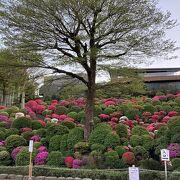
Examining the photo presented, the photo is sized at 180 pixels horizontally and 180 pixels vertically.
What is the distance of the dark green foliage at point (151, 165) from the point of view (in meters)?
11.6

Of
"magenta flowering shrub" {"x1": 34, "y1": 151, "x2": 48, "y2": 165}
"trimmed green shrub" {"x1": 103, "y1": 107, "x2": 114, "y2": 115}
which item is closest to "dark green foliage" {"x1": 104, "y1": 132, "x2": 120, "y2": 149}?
"magenta flowering shrub" {"x1": 34, "y1": 151, "x2": 48, "y2": 165}

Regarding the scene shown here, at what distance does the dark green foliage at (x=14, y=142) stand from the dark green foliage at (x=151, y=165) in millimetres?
5392

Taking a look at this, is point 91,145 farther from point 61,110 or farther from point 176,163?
point 61,110

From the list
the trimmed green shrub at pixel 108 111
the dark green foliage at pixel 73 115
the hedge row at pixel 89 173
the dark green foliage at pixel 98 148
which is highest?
the trimmed green shrub at pixel 108 111

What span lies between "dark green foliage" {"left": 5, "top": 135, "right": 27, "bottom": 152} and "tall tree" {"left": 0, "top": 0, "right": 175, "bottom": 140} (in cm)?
281

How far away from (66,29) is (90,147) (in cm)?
487

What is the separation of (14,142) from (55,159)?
2.37 metres

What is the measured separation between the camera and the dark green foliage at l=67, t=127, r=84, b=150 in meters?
13.7

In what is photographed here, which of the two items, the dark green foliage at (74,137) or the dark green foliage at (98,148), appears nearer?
the dark green foliage at (98,148)

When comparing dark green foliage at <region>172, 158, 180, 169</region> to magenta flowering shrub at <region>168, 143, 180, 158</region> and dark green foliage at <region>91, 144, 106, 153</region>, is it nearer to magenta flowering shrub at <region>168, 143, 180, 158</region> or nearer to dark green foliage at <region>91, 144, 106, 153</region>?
magenta flowering shrub at <region>168, 143, 180, 158</region>

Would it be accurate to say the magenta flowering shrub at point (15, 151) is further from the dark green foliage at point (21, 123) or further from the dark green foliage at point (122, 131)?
the dark green foliage at point (122, 131)

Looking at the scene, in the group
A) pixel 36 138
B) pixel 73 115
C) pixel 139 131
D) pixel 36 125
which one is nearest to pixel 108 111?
pixel 73 115

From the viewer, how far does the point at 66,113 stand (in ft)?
68.7

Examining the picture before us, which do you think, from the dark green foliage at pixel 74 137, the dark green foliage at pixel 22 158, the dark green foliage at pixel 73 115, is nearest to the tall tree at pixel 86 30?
the dark green foliage at pixel 74 137
